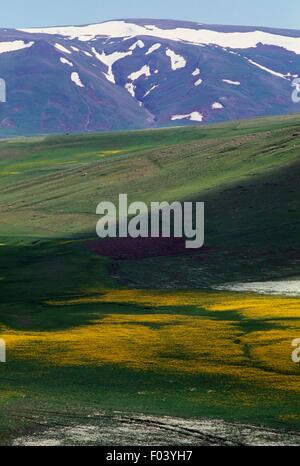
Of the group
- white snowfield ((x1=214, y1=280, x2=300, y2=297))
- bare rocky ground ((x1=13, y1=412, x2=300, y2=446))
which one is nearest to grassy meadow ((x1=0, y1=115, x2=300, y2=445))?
bare rocky ground ((x1=13, y1=412, x2=300, y2=446))

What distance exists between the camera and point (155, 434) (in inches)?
1683

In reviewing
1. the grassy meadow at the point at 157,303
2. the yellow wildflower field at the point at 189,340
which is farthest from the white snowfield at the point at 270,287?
the yellow wildflower field at the point at 189,340

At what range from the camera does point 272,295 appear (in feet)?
304

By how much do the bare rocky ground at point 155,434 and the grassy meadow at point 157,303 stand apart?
1034mm

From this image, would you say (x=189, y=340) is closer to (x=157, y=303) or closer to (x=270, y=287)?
(x=157, y=303)

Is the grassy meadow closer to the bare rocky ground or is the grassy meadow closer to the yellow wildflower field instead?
the yellow wildflower field

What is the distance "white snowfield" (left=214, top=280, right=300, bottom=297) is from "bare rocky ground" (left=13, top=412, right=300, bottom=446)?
158ft

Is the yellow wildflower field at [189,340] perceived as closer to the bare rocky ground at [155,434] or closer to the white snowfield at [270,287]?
the white snowfield at [270,287]

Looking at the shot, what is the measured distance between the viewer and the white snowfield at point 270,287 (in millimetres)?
94250
